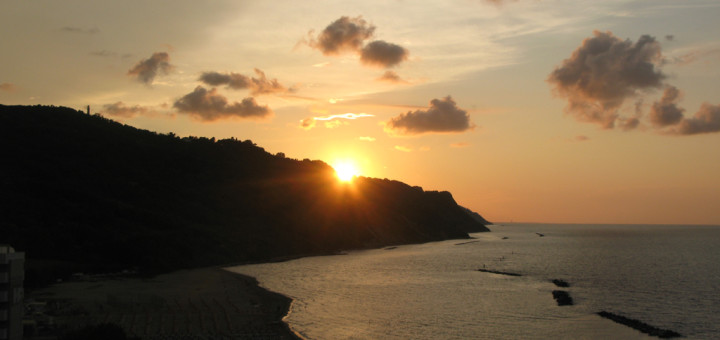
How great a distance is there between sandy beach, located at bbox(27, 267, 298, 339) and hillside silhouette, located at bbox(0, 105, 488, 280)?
975 centimetres

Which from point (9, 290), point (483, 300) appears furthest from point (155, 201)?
point (9, 290)

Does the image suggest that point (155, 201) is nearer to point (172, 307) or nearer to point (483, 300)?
point (172, 307)

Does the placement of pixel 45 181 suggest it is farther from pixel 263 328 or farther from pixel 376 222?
pixel 376 222

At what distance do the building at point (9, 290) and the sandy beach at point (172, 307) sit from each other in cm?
1108

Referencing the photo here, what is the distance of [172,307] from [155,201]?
224 feet

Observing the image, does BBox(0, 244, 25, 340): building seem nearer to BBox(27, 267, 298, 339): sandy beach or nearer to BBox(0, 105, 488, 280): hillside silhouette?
BBox(27, 267, 298, 339): sandy beach

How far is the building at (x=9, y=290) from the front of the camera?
22484 millimetres

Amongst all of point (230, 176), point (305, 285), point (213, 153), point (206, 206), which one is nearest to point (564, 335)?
point (305, 285)

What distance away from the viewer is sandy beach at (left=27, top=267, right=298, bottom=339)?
119 ft

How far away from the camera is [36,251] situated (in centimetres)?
6981

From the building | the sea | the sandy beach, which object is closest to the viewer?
the building

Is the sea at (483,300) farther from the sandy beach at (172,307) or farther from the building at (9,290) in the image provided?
the building at (9,290)

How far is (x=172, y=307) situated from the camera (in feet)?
146

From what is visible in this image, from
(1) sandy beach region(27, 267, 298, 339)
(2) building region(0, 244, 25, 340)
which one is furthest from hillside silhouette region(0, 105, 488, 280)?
(2) building region(0, 244, 25, 340)
